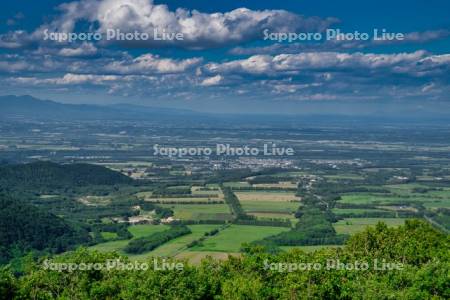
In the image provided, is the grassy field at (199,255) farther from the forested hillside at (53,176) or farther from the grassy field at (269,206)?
the forested hillside at (53,176)

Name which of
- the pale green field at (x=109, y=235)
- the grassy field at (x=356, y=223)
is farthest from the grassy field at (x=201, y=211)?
the grassy field at (x=356, y=223)

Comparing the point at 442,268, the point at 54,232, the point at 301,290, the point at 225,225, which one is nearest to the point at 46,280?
the point at 301,290

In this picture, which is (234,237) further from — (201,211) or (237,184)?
(237,184)

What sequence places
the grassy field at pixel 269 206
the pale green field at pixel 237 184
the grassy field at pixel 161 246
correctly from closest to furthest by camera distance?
the grassy field at pixel 161 246 < the grassy field at pixel 269 206 < the pale green field at pixel 237 184

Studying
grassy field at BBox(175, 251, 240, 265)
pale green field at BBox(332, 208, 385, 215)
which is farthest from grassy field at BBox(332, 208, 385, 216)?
grassy field at BBox(175, 251, 240, 265)

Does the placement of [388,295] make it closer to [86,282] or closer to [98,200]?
[86,282]

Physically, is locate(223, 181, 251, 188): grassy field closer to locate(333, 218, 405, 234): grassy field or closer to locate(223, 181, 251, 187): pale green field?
locate(223, 181, 251, 187): pale green field
